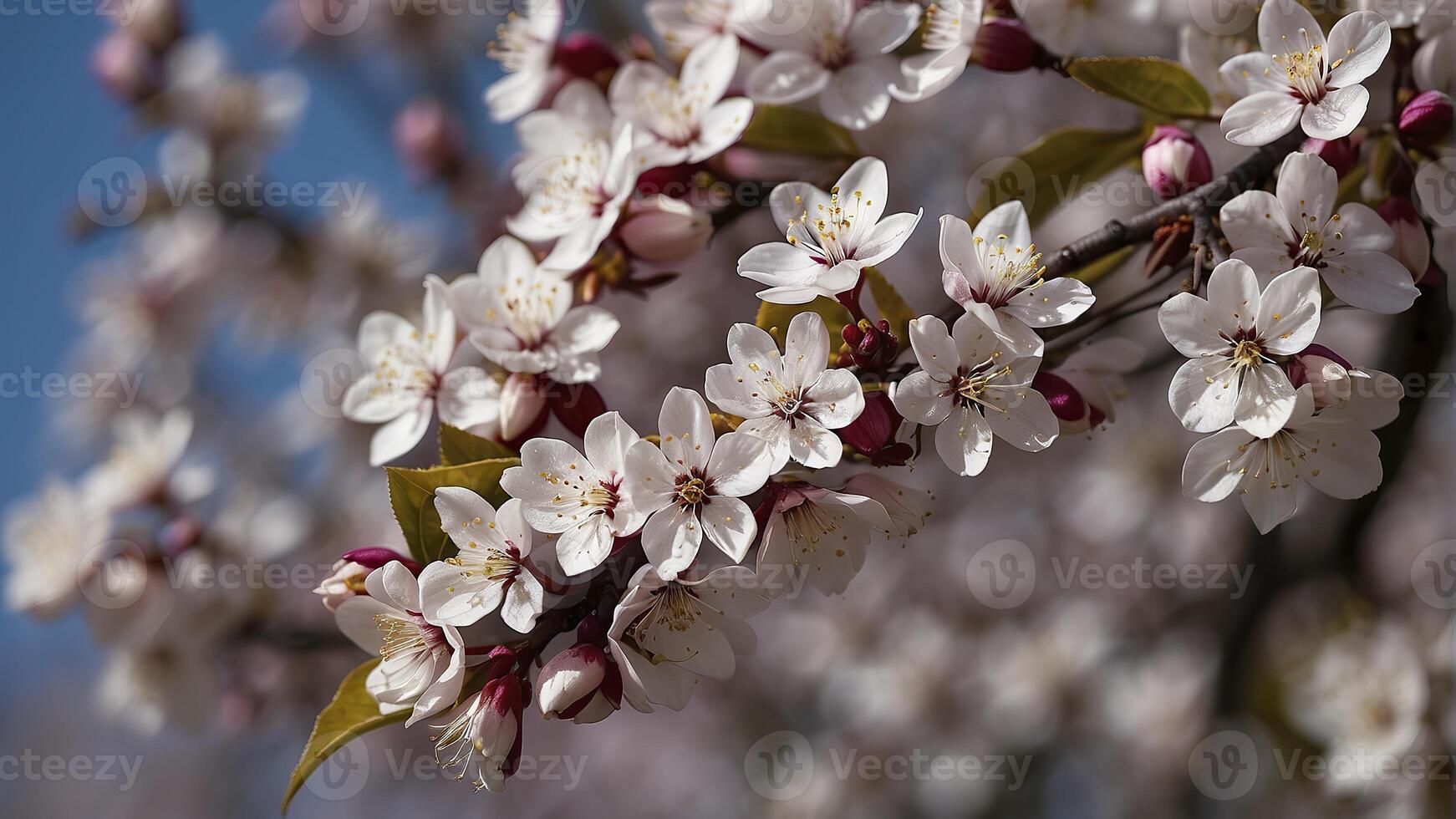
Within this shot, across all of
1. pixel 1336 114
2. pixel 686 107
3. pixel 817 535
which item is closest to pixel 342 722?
pixel 817 535

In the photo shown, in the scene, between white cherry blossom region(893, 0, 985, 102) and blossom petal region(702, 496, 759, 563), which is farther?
white cherry blossom region(893, 0, 985, 102)

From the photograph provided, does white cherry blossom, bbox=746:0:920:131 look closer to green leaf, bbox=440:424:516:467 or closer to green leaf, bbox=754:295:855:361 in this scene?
green leaf, bbox=754:295:855:361

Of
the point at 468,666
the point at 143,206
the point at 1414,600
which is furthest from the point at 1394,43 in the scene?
the point at 143,206

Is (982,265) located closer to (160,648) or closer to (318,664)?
(160,648)

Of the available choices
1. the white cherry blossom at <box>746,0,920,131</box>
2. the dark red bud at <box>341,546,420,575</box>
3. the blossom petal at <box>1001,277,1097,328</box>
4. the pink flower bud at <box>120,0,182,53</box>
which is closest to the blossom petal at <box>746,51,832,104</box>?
the white cherry blossom at <box>746,0,920,131</box>

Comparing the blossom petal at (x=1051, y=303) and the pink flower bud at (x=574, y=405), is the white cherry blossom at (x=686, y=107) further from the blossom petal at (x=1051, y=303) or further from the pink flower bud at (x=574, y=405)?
the blossom petal at (x=1051, y=303)

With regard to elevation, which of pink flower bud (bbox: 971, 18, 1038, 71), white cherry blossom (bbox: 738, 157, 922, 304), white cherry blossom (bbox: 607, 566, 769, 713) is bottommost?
white cherry blossom (bbox: 607, 566, 769, 713)

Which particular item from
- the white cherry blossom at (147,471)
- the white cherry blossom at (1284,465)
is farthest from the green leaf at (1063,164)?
the white cherry blossom at (147,471)

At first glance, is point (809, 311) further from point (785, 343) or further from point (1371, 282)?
point (1371, 282)
